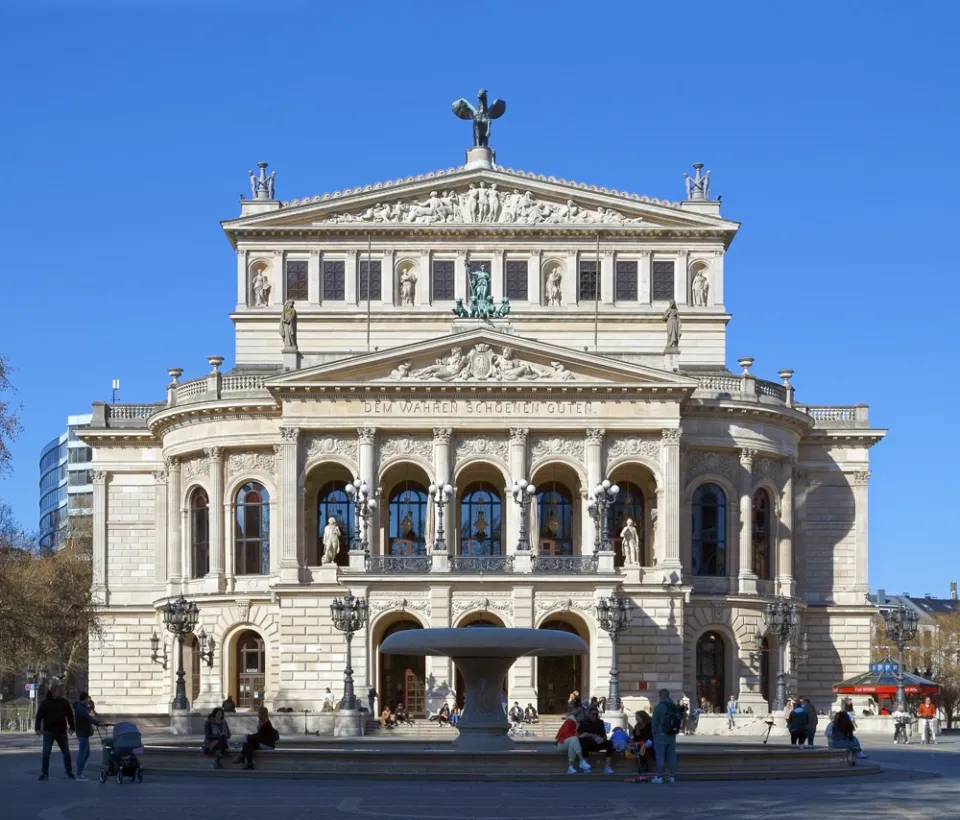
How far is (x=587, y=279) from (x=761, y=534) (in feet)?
42.0

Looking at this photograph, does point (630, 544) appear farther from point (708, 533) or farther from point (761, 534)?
point (761, 534)

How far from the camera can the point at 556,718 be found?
68375 mm

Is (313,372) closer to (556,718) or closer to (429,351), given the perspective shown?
(429,351)

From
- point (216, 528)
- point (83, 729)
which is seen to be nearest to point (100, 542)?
point (216, 528)

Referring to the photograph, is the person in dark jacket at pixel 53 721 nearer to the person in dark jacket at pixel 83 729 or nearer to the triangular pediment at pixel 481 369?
the person in dark jacket at pixel 83 729

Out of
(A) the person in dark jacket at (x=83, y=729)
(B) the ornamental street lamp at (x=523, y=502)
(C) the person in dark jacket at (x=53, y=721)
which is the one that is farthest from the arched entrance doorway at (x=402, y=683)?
(C) the person in dark jacket at (x=53, y=721)

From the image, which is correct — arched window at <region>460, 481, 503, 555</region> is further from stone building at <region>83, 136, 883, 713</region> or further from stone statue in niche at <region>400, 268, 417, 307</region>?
stone statue in niche at <region>400, 268, 417, 307</region>

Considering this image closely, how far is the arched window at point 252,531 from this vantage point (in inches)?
3024

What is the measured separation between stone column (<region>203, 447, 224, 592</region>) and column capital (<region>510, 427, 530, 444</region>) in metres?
12.1

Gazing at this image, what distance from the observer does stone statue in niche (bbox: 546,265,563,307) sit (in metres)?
81.9

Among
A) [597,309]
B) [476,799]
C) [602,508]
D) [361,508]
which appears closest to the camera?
[476,799]

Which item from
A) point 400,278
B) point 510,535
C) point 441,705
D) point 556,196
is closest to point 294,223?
point 400,278

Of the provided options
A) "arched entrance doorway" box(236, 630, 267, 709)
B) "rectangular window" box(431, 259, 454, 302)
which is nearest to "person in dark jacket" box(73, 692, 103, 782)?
"arched entrance doorway" box(236, 630, 267, 709)

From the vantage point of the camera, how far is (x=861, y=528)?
276 feet
